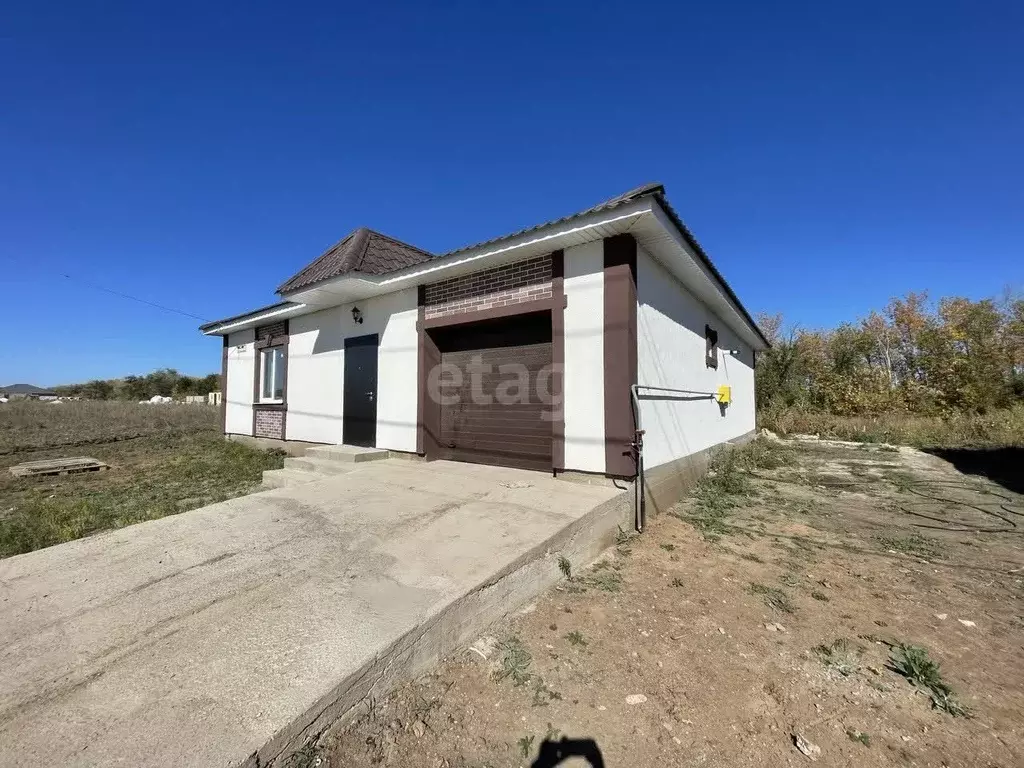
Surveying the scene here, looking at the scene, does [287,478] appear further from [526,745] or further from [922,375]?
[922,375]

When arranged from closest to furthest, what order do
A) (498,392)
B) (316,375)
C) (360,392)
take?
(498,392), (360,392), (316,375)

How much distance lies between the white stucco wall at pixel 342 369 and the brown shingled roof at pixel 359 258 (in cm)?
64

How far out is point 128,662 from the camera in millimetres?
1823

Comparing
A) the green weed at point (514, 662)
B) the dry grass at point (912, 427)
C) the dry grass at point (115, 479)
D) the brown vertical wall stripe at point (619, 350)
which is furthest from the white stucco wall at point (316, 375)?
the dry grass at point (912, 427)

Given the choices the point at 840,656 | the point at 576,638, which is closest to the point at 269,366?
the point at 576,638

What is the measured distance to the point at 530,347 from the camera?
5.35m

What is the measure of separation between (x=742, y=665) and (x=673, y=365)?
409 cm

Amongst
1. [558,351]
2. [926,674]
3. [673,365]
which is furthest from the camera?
[673,365]

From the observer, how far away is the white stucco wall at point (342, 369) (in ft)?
21.2

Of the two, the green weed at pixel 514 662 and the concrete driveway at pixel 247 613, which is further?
the green weed at pixel 514 662

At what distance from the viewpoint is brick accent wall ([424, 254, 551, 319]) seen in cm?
510

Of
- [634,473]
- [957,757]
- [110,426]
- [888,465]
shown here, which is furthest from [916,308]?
[110,426]

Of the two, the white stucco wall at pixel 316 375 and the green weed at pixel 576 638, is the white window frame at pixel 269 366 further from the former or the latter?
the green weed at pixel 576 638

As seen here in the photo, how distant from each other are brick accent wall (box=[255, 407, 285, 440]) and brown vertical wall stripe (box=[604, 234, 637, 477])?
7537 mm
